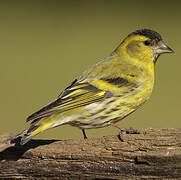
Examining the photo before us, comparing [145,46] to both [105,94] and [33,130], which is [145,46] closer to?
[105,94]

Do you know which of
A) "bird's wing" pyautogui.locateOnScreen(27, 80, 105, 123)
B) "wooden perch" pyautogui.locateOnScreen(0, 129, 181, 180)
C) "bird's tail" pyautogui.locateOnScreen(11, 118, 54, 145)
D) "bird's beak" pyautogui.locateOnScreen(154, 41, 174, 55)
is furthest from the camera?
"bird's beak" pyautogui.locateOnScreen(154, 41, 174, 55)

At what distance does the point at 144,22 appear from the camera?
1236 centimetres

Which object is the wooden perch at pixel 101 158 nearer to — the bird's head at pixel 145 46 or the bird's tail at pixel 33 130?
the bird's tail at pixel 33 130

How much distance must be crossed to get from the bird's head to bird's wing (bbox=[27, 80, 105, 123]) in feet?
3.54

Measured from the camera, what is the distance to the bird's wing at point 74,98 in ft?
13.9

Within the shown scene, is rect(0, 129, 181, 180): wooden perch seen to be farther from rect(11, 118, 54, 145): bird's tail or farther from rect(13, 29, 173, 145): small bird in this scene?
rect(13, 29, 173, 145): small bird

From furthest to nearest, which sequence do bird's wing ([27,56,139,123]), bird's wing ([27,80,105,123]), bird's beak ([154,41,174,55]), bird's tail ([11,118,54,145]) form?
1. bird's beak ([154,41,174,55])
2. bird's wing ([27,56,139,123])
3. bird's wing ([27,80,105,123])
4. bird's tail ([11,118,54,145])

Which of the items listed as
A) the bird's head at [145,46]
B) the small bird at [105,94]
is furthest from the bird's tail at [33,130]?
the bird's head at [145,46]

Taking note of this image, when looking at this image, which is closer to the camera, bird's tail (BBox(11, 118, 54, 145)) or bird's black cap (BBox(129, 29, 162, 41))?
bird's tail (BBox(11, 118, 54, 145))

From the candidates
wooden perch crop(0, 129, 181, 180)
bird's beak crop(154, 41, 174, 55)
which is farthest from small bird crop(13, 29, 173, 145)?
wooden perch crop(0, 129, 181, 180)

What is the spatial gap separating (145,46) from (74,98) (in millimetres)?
1467

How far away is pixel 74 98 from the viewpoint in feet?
14.9

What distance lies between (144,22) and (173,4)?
1797 mm

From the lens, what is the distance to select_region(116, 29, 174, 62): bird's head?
552 centimetres
